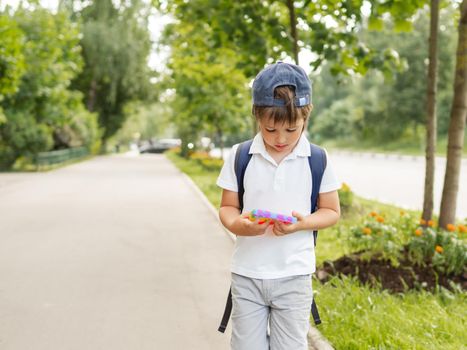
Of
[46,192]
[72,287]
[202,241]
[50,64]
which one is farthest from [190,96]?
[72,287]

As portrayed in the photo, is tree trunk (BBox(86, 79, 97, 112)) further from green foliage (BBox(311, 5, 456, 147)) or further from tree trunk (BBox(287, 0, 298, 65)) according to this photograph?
tree trunk (BBox(287, 0, 298, 65))

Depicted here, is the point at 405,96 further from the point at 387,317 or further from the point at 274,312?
the point at 274,312

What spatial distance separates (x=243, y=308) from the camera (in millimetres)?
2248

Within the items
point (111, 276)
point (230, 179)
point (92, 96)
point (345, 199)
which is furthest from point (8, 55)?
point (92, 96)

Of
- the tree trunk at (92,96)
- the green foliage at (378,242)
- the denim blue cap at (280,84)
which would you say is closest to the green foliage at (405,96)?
the tree trunk at (92,96)

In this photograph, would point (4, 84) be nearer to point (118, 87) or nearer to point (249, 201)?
point (249, 201)

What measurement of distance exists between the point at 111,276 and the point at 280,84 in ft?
12.0

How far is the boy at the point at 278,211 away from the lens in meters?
2.14

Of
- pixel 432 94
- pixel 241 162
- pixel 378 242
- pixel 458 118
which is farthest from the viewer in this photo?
pixel 432 94

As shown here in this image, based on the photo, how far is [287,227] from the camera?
79.7 inches

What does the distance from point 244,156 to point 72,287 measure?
3173 millimetres

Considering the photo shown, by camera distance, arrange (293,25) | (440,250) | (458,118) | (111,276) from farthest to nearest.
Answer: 1. (293,25)
2. (111,276)
3. (458,118)
4. (440,250)

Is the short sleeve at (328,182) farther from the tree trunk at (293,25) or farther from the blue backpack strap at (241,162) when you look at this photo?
the tree trunk at (293,25)

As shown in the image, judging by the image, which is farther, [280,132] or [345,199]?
[345,199]
